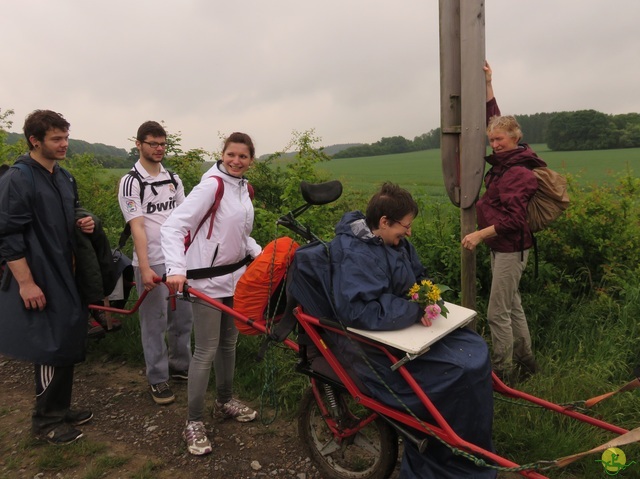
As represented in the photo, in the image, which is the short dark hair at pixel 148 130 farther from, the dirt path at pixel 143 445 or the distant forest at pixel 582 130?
the distant forest at pixel 582 130

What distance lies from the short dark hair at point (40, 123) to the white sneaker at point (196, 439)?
88.0 inches

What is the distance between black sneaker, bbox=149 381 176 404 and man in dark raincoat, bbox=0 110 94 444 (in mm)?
642

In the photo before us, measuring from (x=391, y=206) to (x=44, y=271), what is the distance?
246cm

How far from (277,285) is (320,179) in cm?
317

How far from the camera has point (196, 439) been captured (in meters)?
3.36

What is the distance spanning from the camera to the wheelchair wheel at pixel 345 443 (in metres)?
2.79

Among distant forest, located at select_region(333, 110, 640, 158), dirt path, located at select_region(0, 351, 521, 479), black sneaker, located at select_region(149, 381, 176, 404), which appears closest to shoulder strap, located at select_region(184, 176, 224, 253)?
dirt path, located at select_region(0, 351, 521, 479)

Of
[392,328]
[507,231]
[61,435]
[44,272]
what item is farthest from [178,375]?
[507,231]

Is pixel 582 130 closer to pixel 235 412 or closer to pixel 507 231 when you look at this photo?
pixel 507 231

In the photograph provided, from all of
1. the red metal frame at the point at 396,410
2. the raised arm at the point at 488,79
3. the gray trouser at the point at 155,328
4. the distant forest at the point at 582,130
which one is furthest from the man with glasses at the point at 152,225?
the distant forest at the point at 582,130

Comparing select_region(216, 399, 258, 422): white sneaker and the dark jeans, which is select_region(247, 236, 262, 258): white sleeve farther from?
the dark jeans

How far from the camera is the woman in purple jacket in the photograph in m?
3.46

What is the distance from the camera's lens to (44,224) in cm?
336

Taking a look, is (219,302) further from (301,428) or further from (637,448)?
(637,448)
